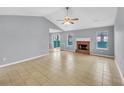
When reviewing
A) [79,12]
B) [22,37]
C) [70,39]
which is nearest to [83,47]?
[70,39]

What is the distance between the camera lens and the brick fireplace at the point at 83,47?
27.1 feet

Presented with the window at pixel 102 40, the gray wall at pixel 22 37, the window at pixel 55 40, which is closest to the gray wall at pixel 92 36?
the window at pixel 102 40

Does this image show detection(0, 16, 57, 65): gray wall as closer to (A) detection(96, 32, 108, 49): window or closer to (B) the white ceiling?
(B) the white ceiling

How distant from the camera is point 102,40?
727 cm

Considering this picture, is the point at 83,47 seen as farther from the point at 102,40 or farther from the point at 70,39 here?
the point at 102,40

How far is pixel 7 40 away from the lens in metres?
4.72

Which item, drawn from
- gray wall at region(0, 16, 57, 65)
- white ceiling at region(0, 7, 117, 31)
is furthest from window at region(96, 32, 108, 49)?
gray wall at region(0, 16, 57, 65)

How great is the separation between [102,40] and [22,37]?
5.61m

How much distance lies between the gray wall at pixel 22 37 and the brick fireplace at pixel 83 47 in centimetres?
319

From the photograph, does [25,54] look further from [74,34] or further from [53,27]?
[74,34]

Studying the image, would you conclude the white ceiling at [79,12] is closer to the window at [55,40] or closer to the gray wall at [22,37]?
the gray wall at [22,37]

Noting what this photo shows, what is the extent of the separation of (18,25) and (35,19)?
1457 millimetres

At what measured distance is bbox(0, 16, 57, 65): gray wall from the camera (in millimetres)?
4602
